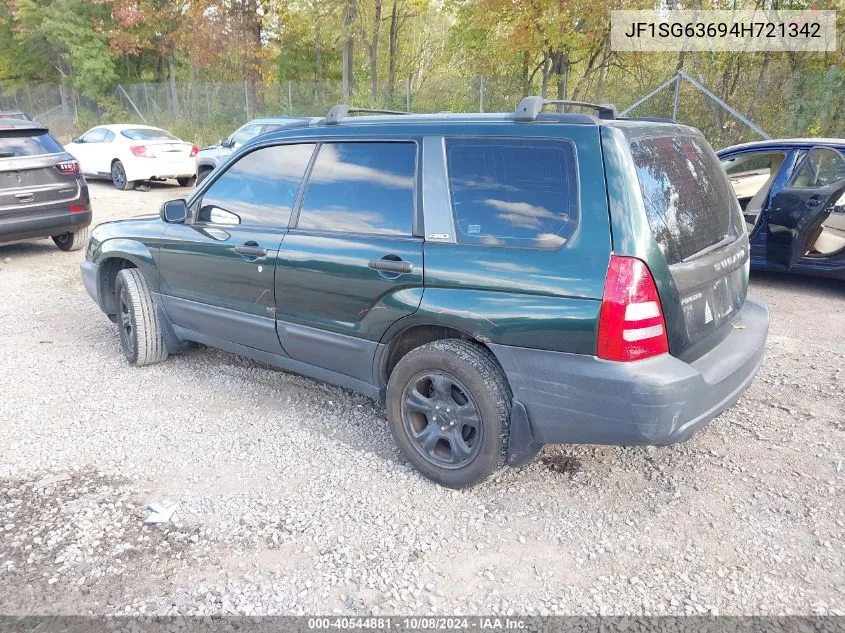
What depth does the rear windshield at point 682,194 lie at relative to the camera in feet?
9.38

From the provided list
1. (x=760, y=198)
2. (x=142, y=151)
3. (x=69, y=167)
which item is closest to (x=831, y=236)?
(x=760, y=198)

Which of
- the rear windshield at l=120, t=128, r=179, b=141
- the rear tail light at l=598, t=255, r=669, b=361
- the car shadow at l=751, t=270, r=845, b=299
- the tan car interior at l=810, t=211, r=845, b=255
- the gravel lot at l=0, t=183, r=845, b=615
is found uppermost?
the rear windshield at l=120, t=128, r=179, b=141

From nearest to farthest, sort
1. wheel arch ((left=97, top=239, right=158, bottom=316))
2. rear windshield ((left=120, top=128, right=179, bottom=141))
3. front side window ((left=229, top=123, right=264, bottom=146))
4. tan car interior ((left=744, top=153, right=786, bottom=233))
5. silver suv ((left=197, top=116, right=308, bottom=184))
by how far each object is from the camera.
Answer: wheel arch ((left=97, top=239, right=158, bottom=316)) → tan car interior ((left=744, top=153, right=786, bottom=233)) → silver suv ((left=197, top=116, right=308, bottom=184)) → front side window ((left=229, top=123, right=264, bottom=146)) → rear windshield ((left=120, top=128, right=179, bottom=141))

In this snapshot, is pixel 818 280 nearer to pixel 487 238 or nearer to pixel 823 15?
pixel 487 238

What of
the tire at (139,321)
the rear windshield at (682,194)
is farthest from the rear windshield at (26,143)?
the rear windshield at (682,194)

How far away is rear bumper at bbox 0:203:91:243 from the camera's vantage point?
25.9 ft

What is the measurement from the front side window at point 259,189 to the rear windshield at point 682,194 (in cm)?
189

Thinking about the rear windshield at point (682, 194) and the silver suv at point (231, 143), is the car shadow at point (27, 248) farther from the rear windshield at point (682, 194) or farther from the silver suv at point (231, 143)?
the rear windshield at point (682, 194)

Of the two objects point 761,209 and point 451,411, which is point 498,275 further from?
point 761,209

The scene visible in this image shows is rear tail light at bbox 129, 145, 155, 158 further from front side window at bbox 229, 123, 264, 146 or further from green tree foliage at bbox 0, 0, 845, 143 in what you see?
green tree foliage at bbox 0, 0, 845, 143

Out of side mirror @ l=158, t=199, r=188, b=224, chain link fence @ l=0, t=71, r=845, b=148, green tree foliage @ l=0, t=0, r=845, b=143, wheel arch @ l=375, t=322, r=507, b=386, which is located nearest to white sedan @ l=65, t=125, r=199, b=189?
chain link fence @ l=0, t=71, r=845, b=148

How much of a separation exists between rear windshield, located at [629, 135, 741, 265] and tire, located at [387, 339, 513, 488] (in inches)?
37.7

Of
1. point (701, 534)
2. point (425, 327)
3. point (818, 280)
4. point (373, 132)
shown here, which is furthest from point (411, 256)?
point (818, 280)

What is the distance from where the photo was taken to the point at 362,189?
140 inches
